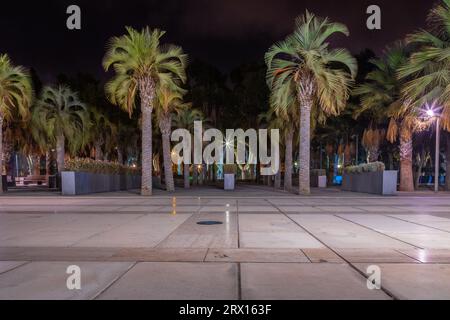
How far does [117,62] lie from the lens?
30.2 m

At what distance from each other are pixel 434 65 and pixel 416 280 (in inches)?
809

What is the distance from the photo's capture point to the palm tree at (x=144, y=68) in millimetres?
29391

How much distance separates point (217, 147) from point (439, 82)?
31836 millimetres

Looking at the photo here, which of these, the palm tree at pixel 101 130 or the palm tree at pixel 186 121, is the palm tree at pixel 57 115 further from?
the palm tree at pixel 186 121

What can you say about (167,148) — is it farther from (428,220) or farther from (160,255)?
Answer: (160,255)

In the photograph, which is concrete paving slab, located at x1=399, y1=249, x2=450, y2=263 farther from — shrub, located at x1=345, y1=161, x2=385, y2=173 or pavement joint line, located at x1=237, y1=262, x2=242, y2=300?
shrub, located at x1=345, y1=161, x2=385, y2=173

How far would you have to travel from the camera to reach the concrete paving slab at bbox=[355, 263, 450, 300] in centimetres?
644

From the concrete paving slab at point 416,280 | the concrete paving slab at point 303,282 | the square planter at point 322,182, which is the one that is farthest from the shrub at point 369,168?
the concrete paving slab at point 303,282

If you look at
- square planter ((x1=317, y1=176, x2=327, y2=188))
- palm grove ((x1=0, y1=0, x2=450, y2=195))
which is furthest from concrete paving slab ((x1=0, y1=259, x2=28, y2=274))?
square planter ((x1=317, y1=176, x2=327, y2=188))

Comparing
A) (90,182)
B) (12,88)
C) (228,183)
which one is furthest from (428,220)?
(12,88)

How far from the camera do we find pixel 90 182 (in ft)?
108
